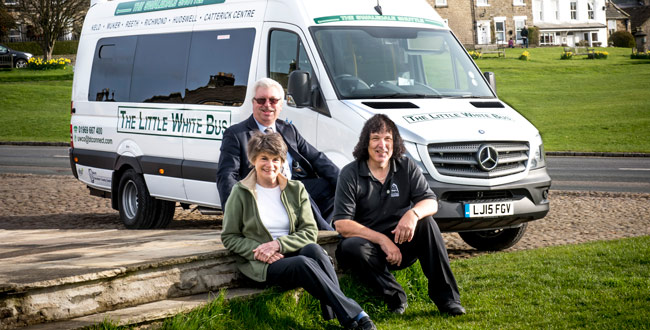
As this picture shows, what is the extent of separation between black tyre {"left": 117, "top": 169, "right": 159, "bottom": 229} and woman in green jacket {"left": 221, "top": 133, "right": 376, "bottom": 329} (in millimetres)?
5297

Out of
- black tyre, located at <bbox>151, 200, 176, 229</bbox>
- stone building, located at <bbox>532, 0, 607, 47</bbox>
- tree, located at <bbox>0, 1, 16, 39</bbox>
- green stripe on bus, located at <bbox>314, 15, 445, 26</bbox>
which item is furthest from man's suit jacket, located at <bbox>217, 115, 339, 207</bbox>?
stone building, located at <bbox>532, 0, 607, 47</bbox>

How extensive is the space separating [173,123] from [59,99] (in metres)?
34.8

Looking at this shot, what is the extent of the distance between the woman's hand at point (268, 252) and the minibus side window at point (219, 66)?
3976mm

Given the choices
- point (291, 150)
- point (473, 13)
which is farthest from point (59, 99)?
point (473, 13)

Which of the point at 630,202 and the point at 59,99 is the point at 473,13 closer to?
the point at 59,99

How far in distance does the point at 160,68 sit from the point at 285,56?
2.26 m

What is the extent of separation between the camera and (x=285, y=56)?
9484 millimetres

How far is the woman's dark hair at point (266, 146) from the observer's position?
6.07 metres

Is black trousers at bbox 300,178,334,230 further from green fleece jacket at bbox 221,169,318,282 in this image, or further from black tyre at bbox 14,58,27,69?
black tyre at bbox 14,58,27,69

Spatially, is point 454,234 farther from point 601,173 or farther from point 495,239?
point 601,173

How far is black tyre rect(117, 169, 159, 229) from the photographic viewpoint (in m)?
11.2

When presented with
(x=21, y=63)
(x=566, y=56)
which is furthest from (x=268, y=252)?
(x=566, y=56)

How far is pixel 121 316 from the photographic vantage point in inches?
205

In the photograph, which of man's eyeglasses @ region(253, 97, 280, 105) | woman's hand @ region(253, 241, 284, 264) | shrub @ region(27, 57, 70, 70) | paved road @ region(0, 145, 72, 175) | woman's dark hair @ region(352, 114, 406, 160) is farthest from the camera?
shrub @ region(27, 57, 70, 70)
